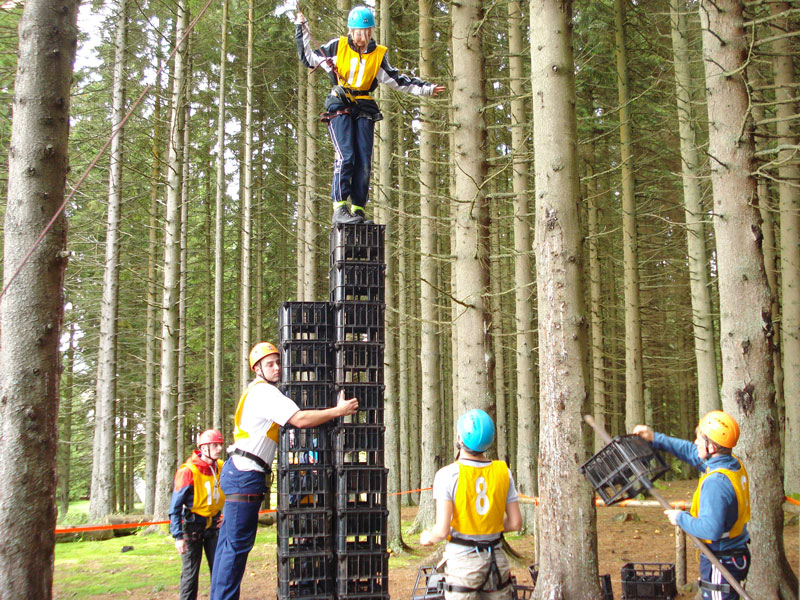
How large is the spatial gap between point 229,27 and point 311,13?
420 cm

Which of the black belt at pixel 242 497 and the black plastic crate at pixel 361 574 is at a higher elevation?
the black belt at pixel 242 497

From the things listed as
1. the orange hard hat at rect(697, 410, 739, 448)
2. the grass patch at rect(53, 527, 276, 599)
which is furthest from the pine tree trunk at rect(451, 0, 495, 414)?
the grass patch at rect(53, 527, 276, 599)

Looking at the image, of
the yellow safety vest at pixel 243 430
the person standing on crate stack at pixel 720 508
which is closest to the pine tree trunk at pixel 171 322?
the yellow safety vest at pixel 243 430

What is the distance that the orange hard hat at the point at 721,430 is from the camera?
4324mm

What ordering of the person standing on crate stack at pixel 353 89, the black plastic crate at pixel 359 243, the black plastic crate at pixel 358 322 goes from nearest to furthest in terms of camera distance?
the black plastic crate at pixel 358 322, the black plastic crate at pixel 359 243, the person standing on crate stack at pixel 353 89

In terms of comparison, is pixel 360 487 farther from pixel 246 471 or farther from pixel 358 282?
pixel 358 282

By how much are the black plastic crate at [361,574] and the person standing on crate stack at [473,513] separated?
1251 millimetres

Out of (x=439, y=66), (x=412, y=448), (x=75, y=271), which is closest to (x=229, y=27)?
(x=439, y=66)

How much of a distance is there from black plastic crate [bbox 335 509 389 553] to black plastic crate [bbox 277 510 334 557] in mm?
95

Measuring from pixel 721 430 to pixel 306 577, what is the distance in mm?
3140

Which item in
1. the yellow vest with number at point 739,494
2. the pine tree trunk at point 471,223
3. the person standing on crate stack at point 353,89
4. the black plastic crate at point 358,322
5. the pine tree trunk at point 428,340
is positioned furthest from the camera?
the pine tree trunk at point 428,340

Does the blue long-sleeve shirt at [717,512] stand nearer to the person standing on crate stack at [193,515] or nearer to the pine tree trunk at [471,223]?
the pine tree trunk at [471,223]

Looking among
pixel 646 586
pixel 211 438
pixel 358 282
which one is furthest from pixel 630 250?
pixel 358 282

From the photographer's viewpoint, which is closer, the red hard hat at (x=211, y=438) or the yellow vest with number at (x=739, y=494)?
the yellow vest with number at (x=739, y=494)
